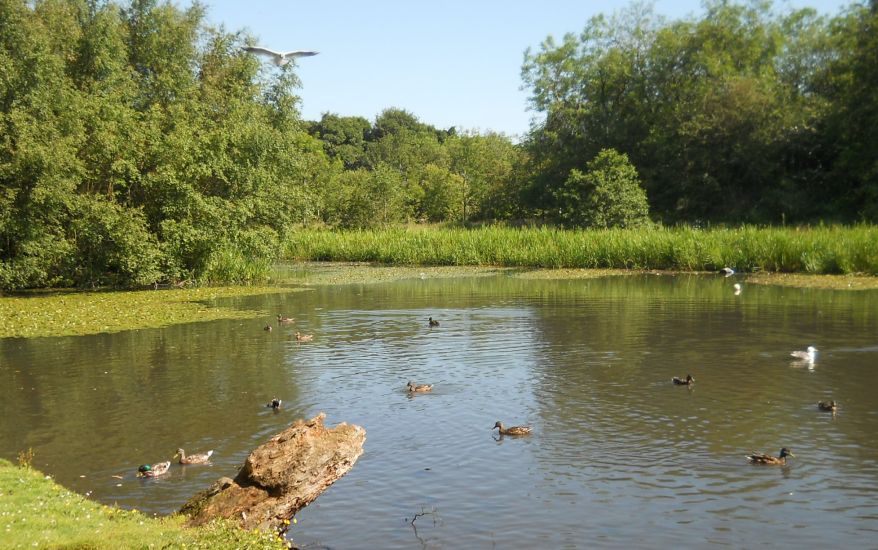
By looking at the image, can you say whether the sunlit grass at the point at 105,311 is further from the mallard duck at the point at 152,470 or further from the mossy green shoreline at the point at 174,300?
the mallard duck at the point at 152,470

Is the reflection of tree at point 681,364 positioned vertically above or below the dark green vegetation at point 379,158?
below

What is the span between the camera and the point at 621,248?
156 feet

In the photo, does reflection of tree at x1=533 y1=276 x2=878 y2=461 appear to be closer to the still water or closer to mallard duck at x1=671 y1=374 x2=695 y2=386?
the still water

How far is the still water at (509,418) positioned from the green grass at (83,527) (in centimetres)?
124

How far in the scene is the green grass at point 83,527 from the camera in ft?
26.4

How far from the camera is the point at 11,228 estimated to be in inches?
1265

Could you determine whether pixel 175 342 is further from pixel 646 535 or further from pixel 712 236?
pixel 712 236

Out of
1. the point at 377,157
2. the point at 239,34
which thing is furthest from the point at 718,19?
the point at 377,157

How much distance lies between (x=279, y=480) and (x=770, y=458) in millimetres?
7508

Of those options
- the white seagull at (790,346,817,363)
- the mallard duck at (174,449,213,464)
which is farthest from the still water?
the white seagull at (790,346,817,363)

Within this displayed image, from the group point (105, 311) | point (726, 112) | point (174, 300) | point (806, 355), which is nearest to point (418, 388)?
point (806, 355)

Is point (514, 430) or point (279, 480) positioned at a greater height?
point (279, 480)

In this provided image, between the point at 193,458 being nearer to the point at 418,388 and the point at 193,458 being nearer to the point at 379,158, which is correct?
the point at 418,388

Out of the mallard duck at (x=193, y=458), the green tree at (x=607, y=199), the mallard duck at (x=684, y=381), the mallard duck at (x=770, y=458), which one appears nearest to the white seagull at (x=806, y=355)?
the mallard duck at (x=684, y=381)
